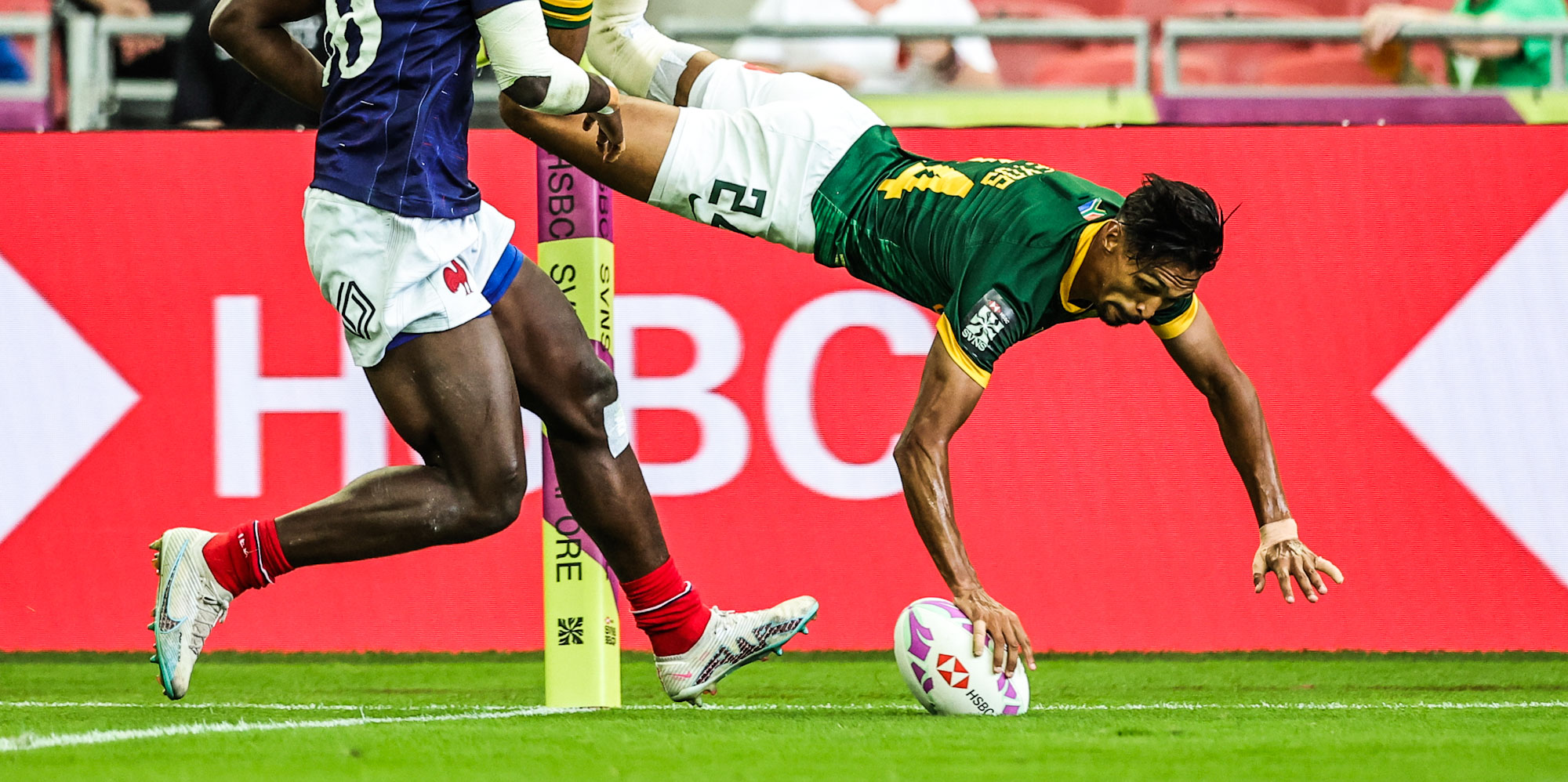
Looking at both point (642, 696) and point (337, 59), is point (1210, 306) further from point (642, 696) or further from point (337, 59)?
point (337, 59)

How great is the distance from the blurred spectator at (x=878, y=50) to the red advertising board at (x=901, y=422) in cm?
93

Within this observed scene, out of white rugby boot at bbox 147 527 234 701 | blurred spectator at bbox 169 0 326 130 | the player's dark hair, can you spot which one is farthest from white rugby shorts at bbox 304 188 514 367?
blurred spectator at bbox 169 0 326 130

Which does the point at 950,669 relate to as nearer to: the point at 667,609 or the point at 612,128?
the point at 667,609

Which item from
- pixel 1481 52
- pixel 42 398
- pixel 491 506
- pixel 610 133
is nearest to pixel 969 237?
pixel 610 133

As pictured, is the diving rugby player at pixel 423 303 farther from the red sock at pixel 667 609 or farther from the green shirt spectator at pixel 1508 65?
the green shirt spectator at pixel 1508 65

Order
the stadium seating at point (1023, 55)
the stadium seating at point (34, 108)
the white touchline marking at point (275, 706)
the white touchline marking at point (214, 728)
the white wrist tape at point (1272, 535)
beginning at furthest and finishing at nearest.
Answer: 1. the stadium seating at point (1023, 55)
2. the stadium seating at point (34, 108)
3. the white touchline marking at point (275, 706)
4. the white wrist tape at point (1272, 535)
5. the white touchline marking at point (214, 728)

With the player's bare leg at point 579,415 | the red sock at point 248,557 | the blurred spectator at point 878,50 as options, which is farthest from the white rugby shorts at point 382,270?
the blurred spectator at point 878,50

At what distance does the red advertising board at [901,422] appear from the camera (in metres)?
5.54

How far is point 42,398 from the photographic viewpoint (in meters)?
5.66

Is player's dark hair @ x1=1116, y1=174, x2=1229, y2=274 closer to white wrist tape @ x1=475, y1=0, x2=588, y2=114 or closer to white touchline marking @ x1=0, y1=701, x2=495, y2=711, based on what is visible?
white wrist tape @ x1=475, y1=0, x2=588, y2=114

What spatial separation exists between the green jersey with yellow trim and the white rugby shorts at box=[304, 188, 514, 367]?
1.14 meters

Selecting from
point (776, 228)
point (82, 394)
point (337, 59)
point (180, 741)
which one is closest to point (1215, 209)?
point (776, 228)

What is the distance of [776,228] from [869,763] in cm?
187

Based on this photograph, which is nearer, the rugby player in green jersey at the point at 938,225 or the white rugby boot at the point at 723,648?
the rugby player in green jersey at the point at 938,225
